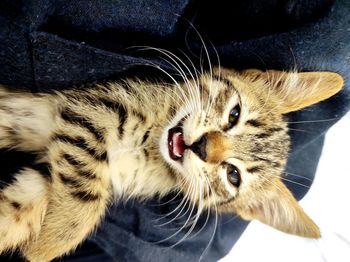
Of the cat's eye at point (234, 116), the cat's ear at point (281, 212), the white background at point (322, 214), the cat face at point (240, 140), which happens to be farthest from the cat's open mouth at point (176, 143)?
the white background at point (322, 214)

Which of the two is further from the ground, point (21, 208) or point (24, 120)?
point (24, 120)

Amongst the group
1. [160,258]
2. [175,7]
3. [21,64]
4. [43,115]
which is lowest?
[160,258]

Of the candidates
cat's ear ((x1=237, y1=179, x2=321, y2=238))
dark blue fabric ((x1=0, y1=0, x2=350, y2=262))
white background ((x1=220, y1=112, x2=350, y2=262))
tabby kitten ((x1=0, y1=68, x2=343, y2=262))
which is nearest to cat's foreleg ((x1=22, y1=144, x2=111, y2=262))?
tabby kitten ((x1=0, y1=68, x2=343, y2=262))

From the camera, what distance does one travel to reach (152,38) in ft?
2.85

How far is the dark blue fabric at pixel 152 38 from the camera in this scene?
78 cm

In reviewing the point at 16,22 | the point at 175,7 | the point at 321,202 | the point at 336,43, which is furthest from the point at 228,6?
the point at 321,202

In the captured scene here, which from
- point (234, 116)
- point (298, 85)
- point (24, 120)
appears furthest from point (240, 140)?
point (24, 120)

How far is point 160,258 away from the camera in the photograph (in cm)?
106

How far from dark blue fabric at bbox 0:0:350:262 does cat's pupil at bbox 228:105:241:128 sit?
4.0 inches

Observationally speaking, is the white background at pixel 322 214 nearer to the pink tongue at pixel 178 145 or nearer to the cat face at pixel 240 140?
the cat face at pixel 240 140

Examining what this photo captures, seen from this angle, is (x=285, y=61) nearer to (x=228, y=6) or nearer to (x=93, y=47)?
(x=228, y=6)

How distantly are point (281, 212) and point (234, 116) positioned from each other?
0.93 feet

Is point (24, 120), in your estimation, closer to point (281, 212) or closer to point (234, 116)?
point (234, 116)

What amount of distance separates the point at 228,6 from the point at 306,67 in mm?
204
